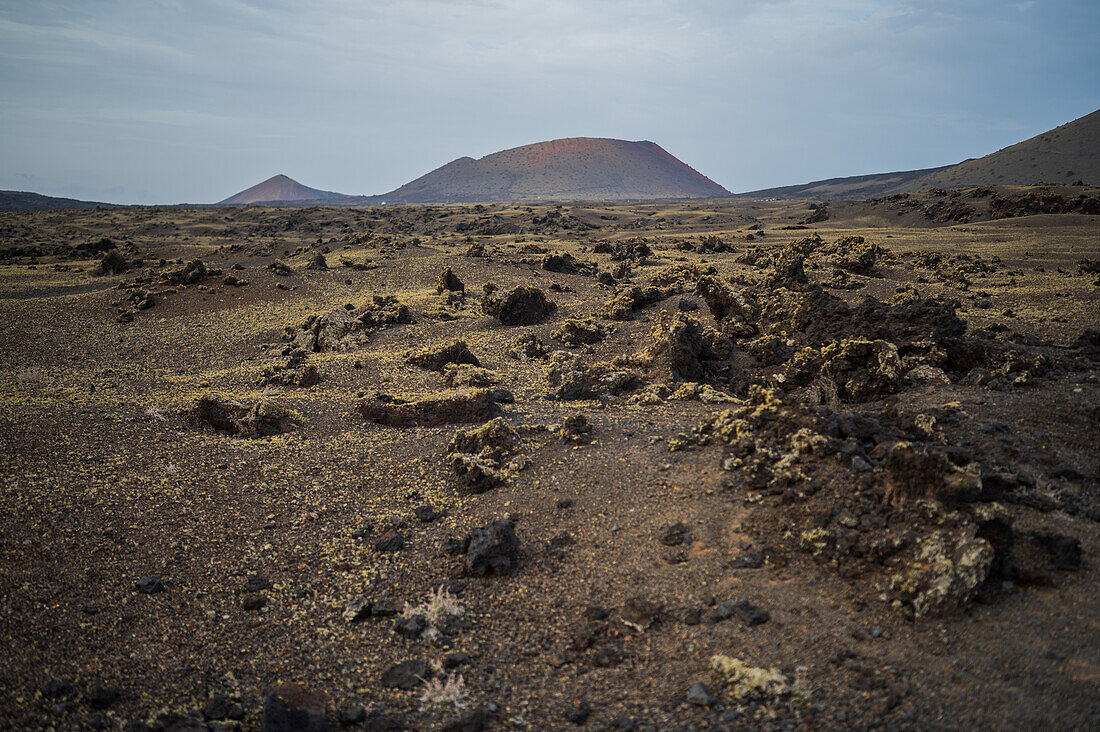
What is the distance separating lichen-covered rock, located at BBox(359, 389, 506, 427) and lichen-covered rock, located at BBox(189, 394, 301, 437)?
1.39 meters

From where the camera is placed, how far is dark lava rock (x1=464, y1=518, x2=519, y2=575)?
21.4 ft

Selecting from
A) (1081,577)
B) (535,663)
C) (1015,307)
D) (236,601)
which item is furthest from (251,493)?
(1015,307)

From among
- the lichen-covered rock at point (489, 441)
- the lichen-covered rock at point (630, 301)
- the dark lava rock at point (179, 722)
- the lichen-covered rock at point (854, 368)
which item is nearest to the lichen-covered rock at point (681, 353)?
the lichen-covered rock at point (854, 368)

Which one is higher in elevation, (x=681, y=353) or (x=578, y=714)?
(x=681, y=353)

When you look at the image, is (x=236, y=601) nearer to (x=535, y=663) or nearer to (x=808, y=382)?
(x=535, y=663)

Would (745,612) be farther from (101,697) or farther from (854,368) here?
(854,368)

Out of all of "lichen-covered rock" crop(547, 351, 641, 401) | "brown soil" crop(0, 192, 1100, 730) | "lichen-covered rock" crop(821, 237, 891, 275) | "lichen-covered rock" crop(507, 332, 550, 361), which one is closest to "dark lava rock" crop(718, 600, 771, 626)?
"brown soil" crop(0, 192, 1100, 730)

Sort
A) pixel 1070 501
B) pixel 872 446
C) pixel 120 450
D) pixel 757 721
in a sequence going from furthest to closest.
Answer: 1. pixel 120 450
2. pixel 872 446
3. pixel 1070 501
4. pixel 757 721

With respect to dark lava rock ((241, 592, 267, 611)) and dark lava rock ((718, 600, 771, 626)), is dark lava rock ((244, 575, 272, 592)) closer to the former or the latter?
dark lava rock ((241, 592, 267, 611))

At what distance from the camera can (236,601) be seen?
631 cm

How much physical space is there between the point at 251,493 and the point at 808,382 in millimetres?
9451

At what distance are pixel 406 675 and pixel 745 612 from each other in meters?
3.00

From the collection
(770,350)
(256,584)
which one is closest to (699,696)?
(256,584)

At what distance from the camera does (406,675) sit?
5219 mm
